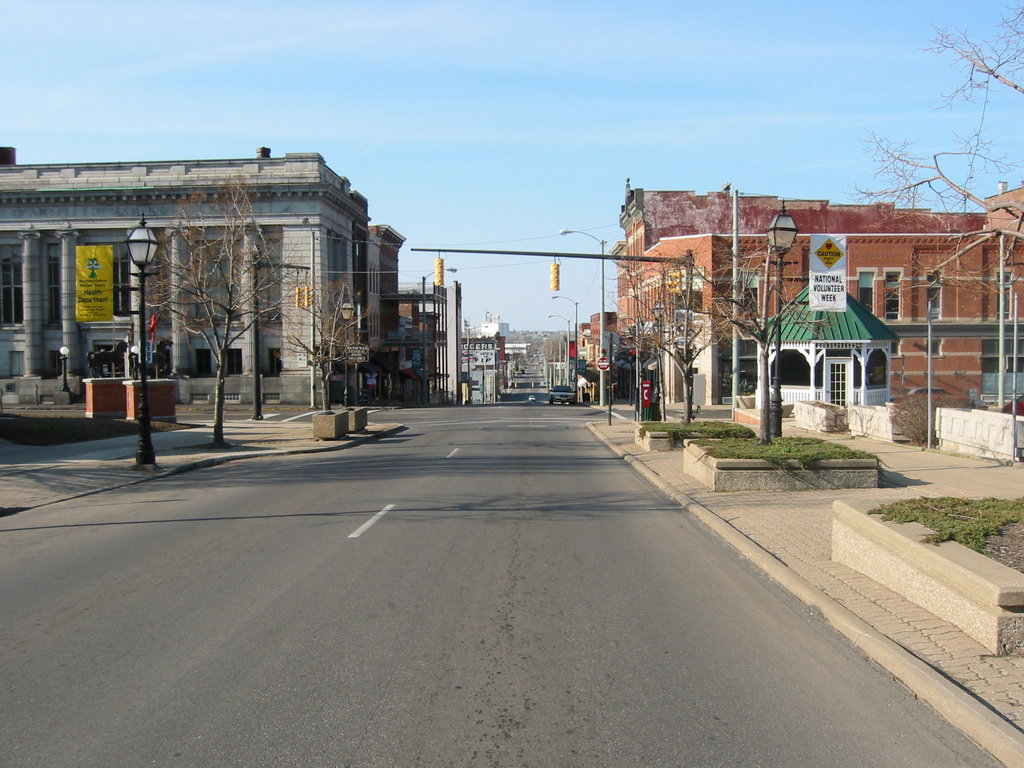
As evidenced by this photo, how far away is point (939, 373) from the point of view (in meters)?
50.7

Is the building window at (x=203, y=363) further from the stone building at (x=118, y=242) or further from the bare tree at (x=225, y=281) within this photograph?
the bare tree at (x=225, y=281)

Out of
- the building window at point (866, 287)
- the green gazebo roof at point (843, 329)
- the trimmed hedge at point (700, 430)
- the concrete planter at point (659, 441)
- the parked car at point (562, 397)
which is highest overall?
the building window at point (866, 287)

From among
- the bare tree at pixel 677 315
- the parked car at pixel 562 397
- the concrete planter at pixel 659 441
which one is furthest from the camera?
the parked car at pixel 562 397

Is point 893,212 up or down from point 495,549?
up

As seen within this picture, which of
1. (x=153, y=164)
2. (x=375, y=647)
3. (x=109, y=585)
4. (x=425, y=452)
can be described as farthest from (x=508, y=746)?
(x=153, y=164)

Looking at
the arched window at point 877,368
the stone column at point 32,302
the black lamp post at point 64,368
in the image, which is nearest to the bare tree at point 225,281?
the black lamp post at point 64,368

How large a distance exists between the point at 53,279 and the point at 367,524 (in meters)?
56.2

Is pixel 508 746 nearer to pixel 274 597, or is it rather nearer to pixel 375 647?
pixel 375 647

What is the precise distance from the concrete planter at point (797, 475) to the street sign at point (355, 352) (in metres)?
28.8

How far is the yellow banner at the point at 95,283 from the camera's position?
4544 cm

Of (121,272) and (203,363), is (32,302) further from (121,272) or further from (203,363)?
(203,363)

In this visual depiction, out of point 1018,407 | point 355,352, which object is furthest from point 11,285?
point 1018,407

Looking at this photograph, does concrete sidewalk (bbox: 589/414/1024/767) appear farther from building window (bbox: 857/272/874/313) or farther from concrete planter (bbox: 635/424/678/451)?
building window (bbox: 857/272/874/313)

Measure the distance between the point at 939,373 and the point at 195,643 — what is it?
51.0 meters
